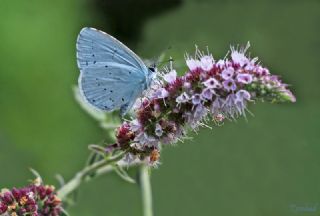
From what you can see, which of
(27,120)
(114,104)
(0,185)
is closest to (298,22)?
(27,120)

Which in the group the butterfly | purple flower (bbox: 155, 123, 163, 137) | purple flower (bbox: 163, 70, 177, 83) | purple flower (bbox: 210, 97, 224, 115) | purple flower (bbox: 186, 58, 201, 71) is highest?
the butterfly

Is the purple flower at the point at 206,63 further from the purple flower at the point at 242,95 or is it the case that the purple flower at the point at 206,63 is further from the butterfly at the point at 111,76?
the butterfly at the point at 111,76

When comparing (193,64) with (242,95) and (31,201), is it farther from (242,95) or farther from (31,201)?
(31,201)

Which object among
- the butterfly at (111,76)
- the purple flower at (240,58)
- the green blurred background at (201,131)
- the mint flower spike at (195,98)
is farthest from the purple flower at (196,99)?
the green blurred background at (201,131)

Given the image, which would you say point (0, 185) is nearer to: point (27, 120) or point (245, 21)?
point (27, 120)

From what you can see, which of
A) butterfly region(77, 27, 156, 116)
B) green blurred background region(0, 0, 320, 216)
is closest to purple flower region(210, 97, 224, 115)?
butterfly region(77, 27, 156, 116)

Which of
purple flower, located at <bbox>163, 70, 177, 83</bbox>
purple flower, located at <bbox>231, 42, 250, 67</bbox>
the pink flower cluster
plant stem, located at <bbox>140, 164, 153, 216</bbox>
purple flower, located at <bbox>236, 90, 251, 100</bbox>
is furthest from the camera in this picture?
plant stem, located at <bbox>140, 164, 153, 216</bbox>

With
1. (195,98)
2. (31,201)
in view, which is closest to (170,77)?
(195,98)

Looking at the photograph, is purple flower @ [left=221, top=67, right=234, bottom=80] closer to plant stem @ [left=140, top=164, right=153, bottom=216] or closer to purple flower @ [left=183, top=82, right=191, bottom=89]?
purple flower @ [left=183, top=82, right=191, bottom=89]
